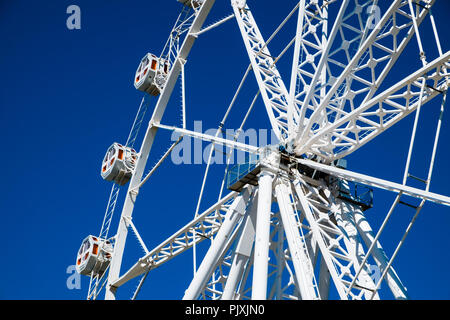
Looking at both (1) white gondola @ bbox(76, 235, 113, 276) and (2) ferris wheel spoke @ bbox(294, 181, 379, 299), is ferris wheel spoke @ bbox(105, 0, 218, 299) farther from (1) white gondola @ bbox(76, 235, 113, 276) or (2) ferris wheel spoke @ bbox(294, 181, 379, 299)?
(2) ferris wheel spoke @ bbox(294, 181, 379, 299)

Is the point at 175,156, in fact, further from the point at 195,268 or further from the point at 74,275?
the point at 74,275

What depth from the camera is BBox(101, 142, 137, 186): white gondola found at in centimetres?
3198

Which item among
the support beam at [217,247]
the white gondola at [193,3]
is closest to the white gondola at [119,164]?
the white gondola at [193,3]

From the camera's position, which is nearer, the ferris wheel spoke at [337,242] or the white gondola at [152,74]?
the ferris wheel spoke at [337,242]

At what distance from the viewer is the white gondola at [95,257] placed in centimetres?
3095

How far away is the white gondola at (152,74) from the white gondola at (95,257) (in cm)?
799

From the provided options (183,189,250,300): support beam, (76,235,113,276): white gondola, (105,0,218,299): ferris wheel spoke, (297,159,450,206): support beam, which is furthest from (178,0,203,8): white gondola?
(297,159,450,206): support beam

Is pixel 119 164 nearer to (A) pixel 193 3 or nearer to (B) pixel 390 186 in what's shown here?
(A) pixel 193 3

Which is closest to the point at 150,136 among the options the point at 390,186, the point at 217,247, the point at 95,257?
the point at 95,257

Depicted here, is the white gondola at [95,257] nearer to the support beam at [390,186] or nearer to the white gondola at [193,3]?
the white gondola at [193,3]

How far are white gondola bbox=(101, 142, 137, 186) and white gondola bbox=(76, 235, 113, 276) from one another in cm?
322

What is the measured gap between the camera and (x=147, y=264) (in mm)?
25859
